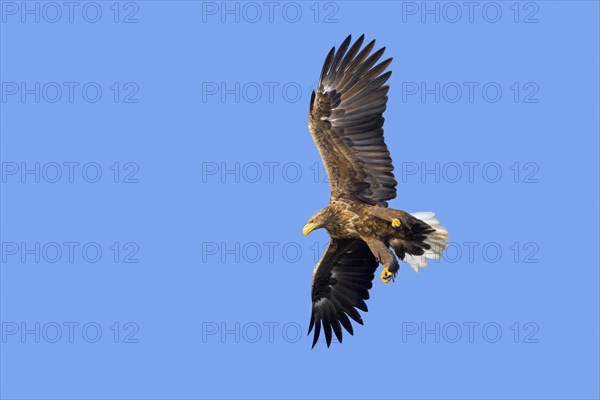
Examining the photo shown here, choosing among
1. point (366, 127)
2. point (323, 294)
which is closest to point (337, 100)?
point (366, 127)

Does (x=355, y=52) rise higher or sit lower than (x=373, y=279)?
higher

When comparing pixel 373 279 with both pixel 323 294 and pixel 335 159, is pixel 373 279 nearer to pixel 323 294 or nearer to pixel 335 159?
pixel 323 294

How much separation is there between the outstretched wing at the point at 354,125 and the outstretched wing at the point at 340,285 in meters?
0.94

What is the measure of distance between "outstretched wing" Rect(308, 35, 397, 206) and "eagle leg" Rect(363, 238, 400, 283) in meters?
0.56

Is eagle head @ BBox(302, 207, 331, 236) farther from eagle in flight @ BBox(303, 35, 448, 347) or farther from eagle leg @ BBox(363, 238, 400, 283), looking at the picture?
eagle leg @ BBox(363, 238, 400, 283)

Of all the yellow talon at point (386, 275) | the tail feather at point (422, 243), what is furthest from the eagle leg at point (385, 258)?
the tail feather at point (422, 243)

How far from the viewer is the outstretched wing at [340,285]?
17.6 meters

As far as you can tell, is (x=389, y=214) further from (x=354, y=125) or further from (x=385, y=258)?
(x=354, y=125)

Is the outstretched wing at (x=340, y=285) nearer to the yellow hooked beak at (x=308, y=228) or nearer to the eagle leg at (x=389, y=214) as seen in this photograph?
the yellow hooked beak at (x=308, y=228)

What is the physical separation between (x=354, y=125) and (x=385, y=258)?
1795mm

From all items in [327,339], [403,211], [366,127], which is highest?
[366,127]

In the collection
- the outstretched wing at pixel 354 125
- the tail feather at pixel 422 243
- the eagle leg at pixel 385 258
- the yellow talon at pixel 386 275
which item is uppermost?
the outstretched wing at pixel 354 125

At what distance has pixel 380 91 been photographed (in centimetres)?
1691

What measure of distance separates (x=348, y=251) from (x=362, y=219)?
1229 millimetres
